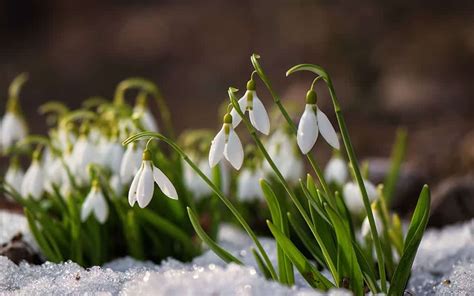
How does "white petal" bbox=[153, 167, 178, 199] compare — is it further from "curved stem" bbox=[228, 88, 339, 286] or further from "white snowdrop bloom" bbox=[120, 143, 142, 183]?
"white snowdrop bloom" bbox=[120, 143, 142, 183]

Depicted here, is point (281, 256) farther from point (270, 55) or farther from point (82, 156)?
point (270, 55)

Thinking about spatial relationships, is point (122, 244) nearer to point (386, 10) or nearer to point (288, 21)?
point (386, 10)

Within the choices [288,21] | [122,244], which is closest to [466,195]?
[122,244]

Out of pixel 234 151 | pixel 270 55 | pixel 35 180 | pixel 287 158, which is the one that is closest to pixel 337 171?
pixel 287 158

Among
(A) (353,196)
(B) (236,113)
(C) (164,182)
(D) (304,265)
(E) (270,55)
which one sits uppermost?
(B) (236,113)

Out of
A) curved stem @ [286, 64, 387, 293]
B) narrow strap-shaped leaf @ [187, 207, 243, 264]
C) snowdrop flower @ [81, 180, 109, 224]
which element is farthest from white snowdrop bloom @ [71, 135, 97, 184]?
curved stem @ [286, 64, 387, 293]
